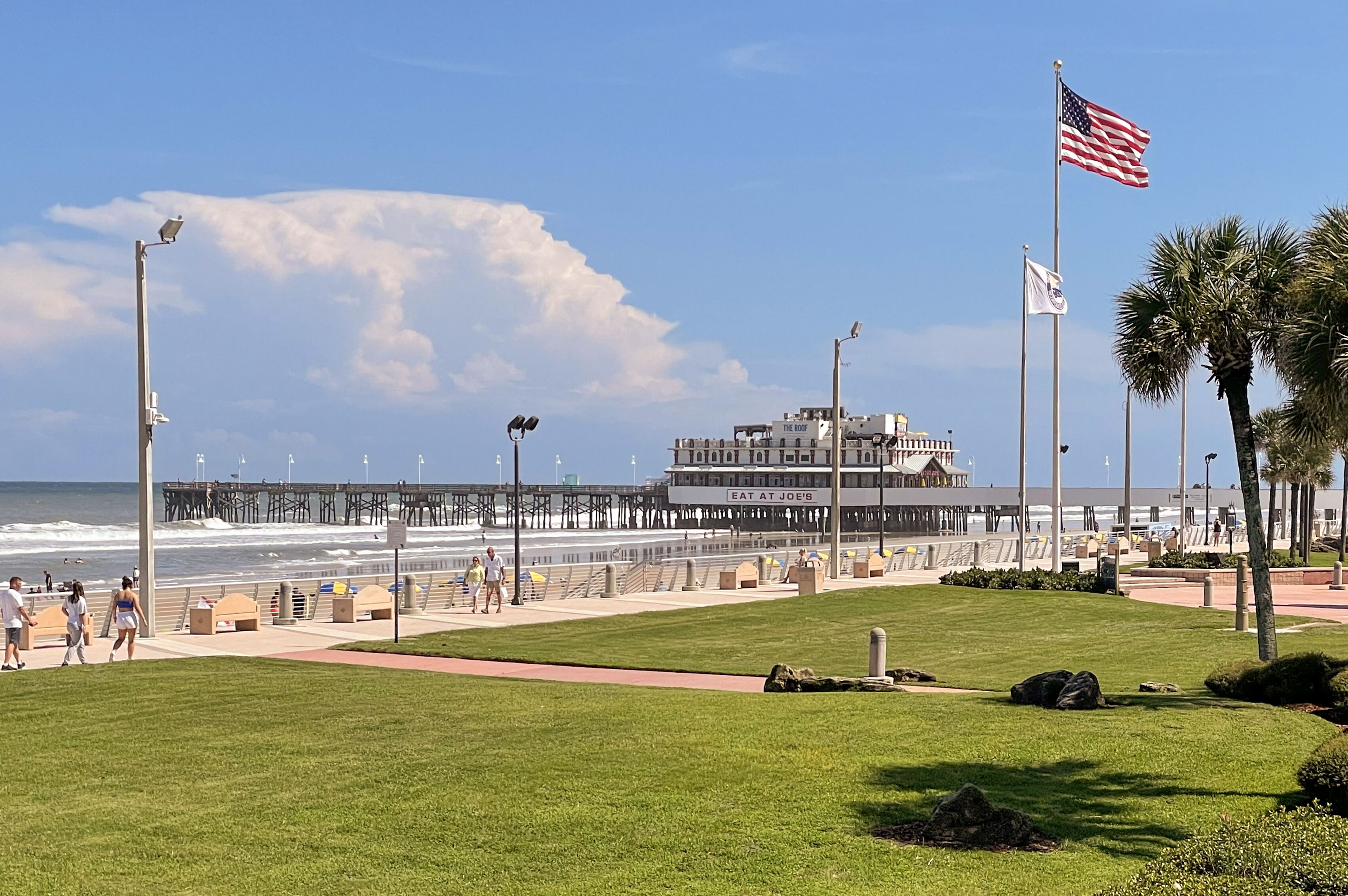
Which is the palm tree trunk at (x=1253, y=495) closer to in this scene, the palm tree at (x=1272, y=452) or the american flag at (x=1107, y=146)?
the american flag at (x=1107, y=146)

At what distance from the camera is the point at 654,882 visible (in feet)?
28.6

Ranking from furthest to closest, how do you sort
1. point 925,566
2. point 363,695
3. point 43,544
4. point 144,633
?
point 43,544, point 925,566, point 144,633, point 363,695

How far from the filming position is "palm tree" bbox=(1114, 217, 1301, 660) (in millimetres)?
16859

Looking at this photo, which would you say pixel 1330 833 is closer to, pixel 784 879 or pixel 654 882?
pixel 784 879

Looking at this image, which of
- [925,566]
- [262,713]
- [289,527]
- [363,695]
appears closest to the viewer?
[262,713]

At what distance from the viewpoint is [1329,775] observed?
9617 millimetres

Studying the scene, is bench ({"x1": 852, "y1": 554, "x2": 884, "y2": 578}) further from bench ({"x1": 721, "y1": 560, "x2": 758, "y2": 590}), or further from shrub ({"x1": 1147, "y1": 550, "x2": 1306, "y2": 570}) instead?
shrub ({"x1": 1147, "y1": 550, "x2": 1306, "y2": 570})

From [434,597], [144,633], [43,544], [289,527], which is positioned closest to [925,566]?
[434,597]

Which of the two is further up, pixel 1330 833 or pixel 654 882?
pixel 1330 833

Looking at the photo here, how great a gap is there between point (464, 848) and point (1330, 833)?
230 inches

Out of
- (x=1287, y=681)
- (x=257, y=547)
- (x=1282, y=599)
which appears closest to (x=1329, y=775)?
(x=1287, y=681)

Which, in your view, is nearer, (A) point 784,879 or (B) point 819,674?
(A) point 784,879

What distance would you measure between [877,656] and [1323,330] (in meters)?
7.09

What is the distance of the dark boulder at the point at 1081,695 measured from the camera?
14.5 m
